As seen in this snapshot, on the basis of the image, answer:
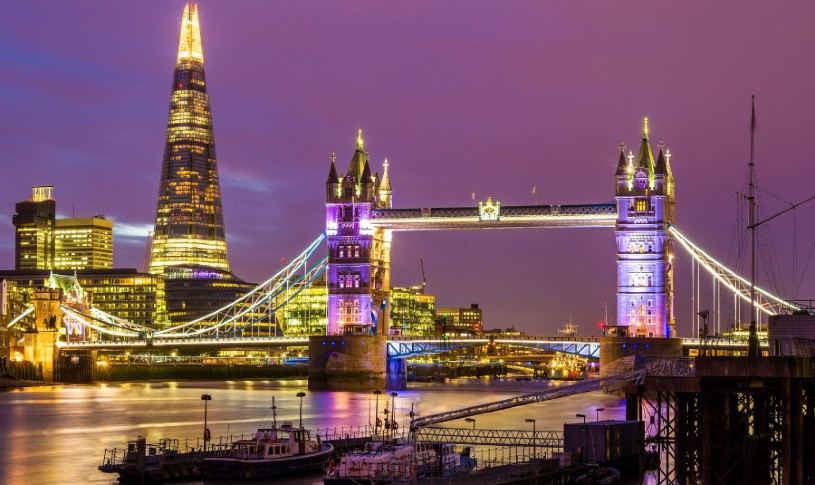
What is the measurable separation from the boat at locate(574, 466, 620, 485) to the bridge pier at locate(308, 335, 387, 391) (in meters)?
79.6

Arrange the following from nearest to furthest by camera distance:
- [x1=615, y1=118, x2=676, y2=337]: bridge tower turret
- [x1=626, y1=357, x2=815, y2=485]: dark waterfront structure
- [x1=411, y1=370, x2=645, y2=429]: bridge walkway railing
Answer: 1. [x1=626, y1=357, x2=815, y2=485]: dark waterfront structure
2. [x1=411, y1=370, x2=645, y2=429]: bridge walkway railing
3. [x1=615, y1=118, x2=676, y2=337]: bridge tower turret

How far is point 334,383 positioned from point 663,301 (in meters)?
34.3

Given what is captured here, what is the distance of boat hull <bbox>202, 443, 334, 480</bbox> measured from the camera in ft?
208

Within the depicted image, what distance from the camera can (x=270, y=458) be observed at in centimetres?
6438

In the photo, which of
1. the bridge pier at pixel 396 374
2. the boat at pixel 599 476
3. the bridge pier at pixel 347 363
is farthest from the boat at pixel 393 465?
the bridge pier at pixel 396 374

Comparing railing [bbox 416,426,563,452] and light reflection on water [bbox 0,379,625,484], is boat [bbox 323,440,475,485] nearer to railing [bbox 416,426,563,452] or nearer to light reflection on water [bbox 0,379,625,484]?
railing [bbox 416,426,563,452]

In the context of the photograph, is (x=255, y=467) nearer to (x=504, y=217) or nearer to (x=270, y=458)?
(x=270, y=458)

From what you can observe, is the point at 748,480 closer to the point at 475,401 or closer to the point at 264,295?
the point at 475,401

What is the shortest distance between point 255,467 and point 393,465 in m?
9.15

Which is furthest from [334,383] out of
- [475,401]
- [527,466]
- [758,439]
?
[758,439]

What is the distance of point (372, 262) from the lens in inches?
5728

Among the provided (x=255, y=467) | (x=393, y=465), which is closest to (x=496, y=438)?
(x=255, y=467)

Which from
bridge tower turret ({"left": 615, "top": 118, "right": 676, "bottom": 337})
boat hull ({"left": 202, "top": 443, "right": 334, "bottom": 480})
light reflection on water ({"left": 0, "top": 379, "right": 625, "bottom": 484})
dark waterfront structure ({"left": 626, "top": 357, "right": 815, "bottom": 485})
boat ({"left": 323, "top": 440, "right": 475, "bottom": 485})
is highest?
bridge tower turret ({"left": 615, "top": 118, "right": 676, "bottom": 337})

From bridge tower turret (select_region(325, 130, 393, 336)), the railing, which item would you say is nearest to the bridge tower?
bridge tower turret (select_region(325, 130, 393, 336))
